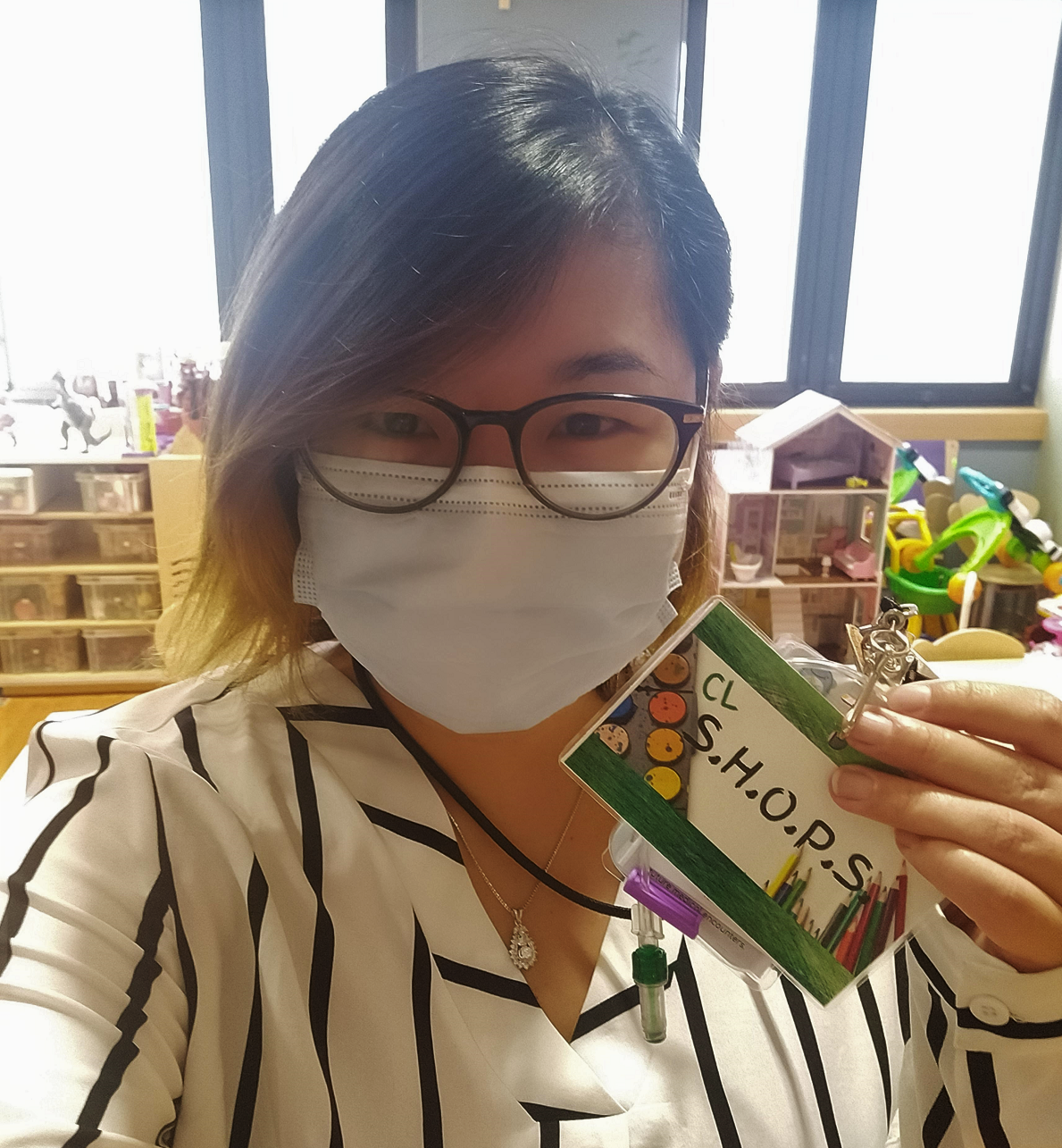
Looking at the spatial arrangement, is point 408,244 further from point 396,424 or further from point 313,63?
point 313,63

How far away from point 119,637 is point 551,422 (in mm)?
2785

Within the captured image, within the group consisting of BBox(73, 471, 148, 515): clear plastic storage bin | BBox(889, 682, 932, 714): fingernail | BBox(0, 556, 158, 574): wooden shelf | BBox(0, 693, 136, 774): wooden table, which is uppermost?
BBox(889, 682, 932, 714): fingernail

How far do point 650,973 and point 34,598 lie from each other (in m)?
2.97

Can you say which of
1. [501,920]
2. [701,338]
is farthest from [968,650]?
[501,920]

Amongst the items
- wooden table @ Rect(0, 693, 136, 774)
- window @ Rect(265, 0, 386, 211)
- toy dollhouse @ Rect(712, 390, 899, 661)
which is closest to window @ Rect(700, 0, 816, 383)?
toy dollhouse @ Rect(712, 390, 899, 661)

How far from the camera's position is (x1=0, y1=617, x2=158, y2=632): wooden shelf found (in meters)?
2.94

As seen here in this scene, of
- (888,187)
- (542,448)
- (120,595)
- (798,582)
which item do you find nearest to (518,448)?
(542,448)

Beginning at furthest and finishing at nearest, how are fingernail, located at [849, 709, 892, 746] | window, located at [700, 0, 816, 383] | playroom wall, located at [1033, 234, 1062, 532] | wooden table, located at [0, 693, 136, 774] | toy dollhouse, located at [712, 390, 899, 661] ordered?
playroom wall, located at [1033, 234, 1062, 532], window, located at [700, 0, 816, 383], toy dollhouse, located at [712, 390, 899, 661], wooden table, located at [0, 693, 136, 774], fingernail, located at [849, 709, 892, 746]

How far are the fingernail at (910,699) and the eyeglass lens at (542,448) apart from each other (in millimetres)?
292

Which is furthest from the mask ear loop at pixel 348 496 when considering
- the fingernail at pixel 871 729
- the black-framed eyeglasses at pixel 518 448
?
the fingernail at pixel 871 729

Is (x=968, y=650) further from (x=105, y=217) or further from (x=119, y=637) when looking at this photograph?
(x=105, y=217)

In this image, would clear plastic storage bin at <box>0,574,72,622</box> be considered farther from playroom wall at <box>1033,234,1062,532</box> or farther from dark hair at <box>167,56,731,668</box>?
playroom wall at <box>1033,234,1062,532</box>

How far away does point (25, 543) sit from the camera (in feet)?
9.55

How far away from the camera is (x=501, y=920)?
73 cm
